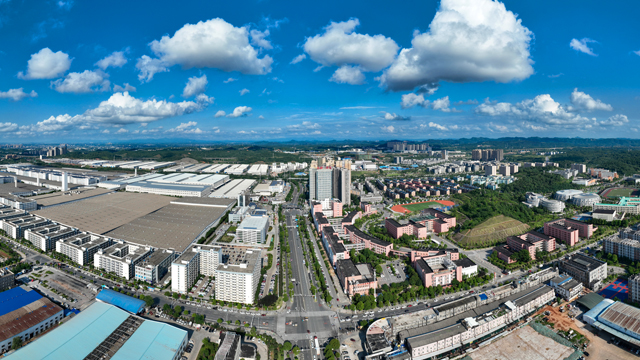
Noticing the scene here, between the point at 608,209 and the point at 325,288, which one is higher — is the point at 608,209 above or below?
above

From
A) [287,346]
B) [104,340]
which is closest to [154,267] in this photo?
[104,340]

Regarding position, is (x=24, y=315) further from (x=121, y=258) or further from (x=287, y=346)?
(x=287, y=346)

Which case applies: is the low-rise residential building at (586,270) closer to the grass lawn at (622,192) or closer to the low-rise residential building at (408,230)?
the low-rise residential building at (408,230)

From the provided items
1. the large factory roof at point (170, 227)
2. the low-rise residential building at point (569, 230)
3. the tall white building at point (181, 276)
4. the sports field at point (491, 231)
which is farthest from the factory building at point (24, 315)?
the low-rise residential building at point (569, 230)

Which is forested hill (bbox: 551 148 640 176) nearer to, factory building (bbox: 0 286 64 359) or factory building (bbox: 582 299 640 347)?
factory building (bbox: 582 299 640 347)

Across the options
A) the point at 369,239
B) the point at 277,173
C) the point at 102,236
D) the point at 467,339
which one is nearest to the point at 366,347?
the point at 467,339

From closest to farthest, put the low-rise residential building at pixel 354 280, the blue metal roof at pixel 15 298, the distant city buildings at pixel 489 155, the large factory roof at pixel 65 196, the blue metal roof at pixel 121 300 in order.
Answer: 1. the blue metal roof at pixel 15 298
2. the blue metal roof at pixel 121 300
3. the low-rise residential building at pixel 354 280
4. the large factory roof at pixel 65 196
5. the distant city buildings at pixel 489 155

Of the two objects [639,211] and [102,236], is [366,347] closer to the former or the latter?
[102,236]

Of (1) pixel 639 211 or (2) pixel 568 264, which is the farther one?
(1) pixel 639 211
